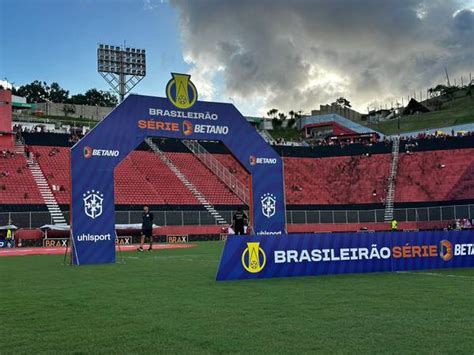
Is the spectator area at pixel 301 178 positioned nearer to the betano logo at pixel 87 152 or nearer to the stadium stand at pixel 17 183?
the stadium stand at pixel 17 183

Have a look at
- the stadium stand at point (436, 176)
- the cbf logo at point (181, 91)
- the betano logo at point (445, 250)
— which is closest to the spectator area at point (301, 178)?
the stadium stand at point (436, 176)

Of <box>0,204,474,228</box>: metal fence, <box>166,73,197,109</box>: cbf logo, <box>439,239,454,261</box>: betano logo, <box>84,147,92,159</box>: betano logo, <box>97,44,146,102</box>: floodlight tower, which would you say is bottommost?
<box>439,239,454,261</box>: betano logo

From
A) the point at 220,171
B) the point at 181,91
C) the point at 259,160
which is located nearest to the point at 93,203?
the point at 181,91

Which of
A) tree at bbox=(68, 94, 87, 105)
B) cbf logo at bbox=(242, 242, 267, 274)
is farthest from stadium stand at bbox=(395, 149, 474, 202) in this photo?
tree at bbox=(68, 94, 87, 105)

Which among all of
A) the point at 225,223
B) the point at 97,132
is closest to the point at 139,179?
the point at 225,223

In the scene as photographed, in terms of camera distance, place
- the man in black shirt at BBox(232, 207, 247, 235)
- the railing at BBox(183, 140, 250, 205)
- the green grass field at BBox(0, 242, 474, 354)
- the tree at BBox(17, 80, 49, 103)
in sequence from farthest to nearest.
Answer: the tree at BBox(17, 80, 49, 103) < the railing at BBox(183, 140, 250, 205) < the man in black shirt at BBox(232, 207, 247, 235) < the green grass field at BBox(0, 242, 474, 354)

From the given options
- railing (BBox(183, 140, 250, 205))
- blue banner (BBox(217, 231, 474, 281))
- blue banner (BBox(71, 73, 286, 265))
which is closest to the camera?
blue banner (BBox(217, 231, 474, 281))

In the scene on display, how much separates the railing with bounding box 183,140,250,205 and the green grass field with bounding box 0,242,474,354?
40514 millimetres

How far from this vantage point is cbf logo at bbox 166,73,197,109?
21391mm

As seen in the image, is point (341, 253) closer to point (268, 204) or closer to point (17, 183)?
point (268, 204)

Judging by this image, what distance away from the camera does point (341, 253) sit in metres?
14.0

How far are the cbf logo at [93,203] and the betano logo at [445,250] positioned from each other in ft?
35.8

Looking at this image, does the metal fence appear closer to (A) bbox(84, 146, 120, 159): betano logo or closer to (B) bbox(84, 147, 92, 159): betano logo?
(A) bbox(84, 146, 120, 159): betano logo

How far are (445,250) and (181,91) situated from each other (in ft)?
35.7
